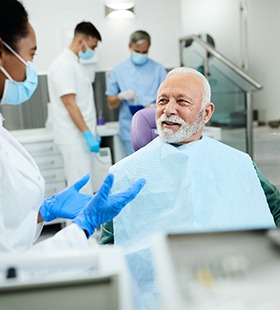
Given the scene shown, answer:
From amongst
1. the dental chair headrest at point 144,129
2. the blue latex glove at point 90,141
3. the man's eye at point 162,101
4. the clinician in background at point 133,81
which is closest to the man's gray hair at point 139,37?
the clinician in background at point 133,81

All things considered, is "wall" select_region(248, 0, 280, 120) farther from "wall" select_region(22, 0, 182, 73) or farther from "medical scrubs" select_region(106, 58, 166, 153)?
"medical scrubs" select_region(106, 58, 166, 153)

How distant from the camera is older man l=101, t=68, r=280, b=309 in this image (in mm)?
1288

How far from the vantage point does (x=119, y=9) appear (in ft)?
11.2

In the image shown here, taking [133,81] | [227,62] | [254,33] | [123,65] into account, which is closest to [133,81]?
[133,81]

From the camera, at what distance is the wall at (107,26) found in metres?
3.35

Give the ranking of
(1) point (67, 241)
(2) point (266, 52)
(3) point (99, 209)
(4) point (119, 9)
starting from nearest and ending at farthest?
(1) point (67, 241), (3) point (99, 209), (4) point (119, 9), (2) point (266, 52)

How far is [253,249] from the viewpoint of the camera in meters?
0.44

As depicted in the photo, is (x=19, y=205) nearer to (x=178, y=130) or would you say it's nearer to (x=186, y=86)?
(x=178, y=130)

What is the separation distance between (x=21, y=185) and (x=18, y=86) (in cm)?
35

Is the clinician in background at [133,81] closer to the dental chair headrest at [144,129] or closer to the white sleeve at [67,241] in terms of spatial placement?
the dental chair headrest at [144,129]

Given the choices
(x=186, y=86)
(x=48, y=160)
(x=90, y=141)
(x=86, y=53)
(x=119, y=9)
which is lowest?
(x=48, y=160)

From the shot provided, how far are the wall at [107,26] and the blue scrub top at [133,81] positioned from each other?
1.15 ft

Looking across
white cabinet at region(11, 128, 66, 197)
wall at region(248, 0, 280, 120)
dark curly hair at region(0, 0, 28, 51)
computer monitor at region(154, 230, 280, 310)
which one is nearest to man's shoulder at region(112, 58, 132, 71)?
white cabinet at region(11, 128, 66, 197)

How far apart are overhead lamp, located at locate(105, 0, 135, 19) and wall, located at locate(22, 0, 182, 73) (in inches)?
2.4
